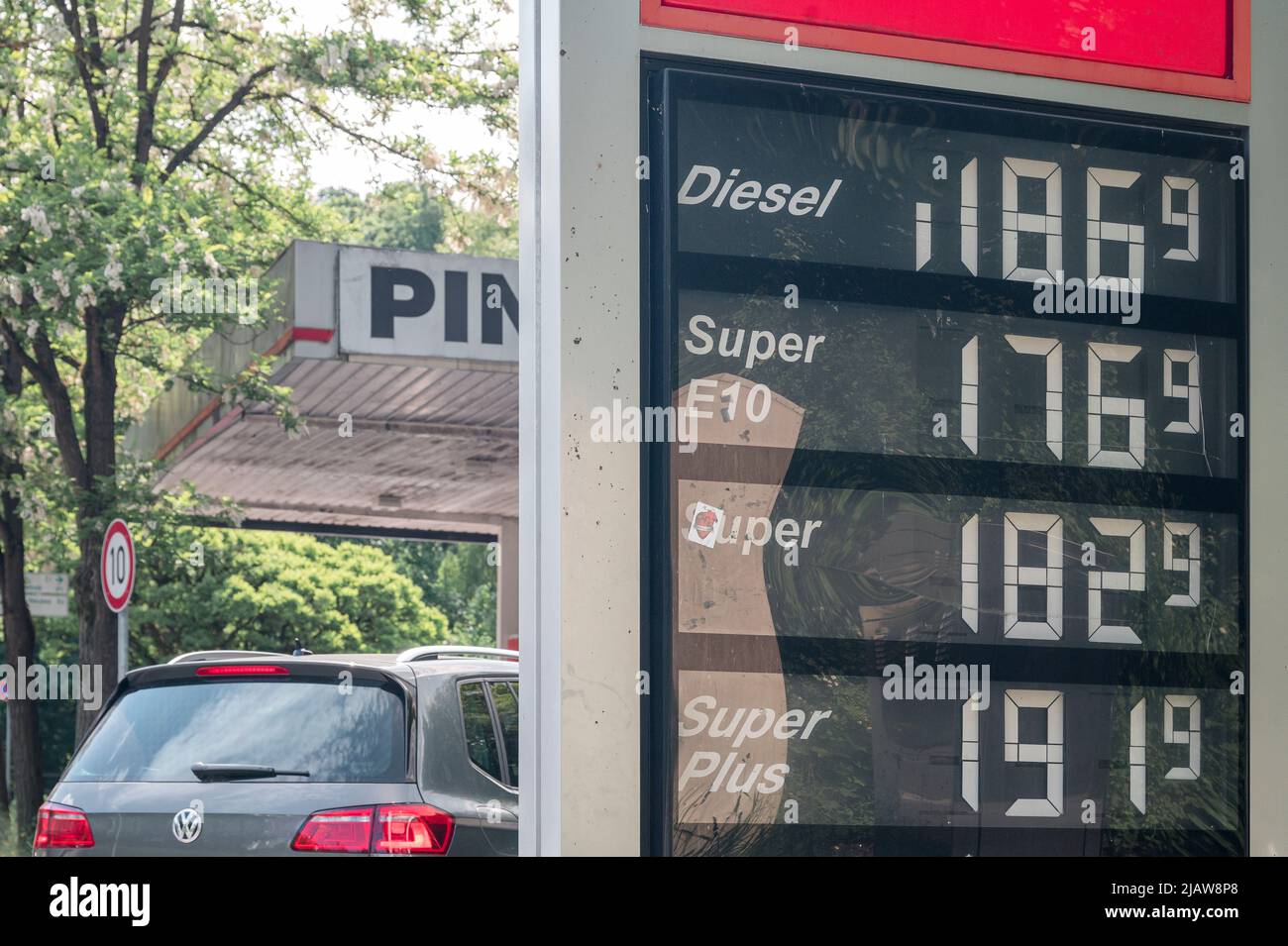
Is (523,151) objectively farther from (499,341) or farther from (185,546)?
(185,546)

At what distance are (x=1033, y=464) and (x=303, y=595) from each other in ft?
124

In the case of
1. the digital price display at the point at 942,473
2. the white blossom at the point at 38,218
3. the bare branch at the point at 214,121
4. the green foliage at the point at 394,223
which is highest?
the green foliage at the point at 394,223

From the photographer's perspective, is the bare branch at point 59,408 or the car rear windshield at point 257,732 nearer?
the car rear windshield at point 257,732

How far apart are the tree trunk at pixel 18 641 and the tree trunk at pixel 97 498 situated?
0.98 metres

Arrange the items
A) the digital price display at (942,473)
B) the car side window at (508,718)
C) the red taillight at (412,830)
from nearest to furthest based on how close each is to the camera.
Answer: the digital price display at (942,473) → the red taillight at (412,830) → the car side window at (508,718)

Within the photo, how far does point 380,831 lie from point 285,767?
1.61ft

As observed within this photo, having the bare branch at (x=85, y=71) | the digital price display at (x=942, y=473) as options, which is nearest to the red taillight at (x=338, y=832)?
the digital price display at (x=942, y=473)

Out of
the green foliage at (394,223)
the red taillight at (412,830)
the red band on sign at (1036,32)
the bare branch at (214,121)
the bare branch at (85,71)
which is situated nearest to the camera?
the red band on sign at (1036,32)

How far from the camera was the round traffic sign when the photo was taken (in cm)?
1459

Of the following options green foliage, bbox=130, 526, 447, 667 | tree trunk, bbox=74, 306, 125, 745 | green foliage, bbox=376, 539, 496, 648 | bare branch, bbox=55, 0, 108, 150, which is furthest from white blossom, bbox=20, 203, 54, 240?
green foliage, bbox=376, 539, 496, 648

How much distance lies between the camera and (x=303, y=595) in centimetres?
3978

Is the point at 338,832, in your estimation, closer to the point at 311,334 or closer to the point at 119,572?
the point at 119,572

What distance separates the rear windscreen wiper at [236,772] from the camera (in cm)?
707

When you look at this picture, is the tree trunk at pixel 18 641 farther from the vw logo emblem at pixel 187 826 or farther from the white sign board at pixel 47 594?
the vw logo emblem at pixel 187 826
